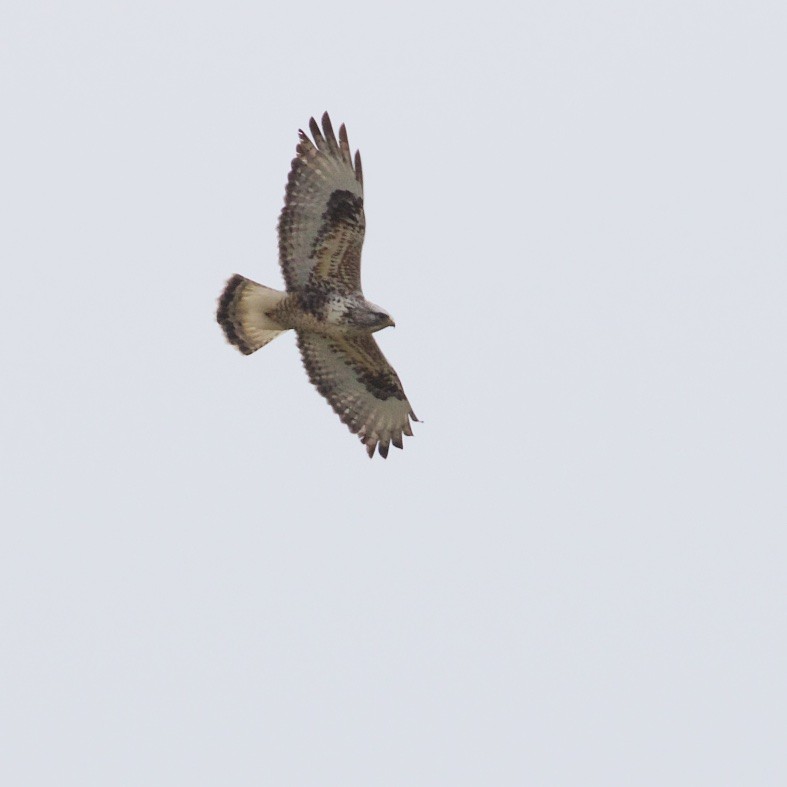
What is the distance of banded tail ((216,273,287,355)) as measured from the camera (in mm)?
13773

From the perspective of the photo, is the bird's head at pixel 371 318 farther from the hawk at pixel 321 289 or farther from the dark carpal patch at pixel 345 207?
the dark carpal patch at pixel 345 207

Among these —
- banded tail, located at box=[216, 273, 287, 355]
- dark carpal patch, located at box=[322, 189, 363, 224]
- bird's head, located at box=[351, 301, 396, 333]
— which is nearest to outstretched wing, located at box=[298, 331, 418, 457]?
banded tail, located at box=[216, 273, 287, 355]

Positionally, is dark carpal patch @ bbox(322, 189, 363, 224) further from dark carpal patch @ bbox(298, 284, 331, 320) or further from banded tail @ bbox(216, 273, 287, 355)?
banded tail @ bbox(216, 273, 287, 355)

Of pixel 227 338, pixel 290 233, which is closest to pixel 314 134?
pixel 290 233

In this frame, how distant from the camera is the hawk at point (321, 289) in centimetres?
1318

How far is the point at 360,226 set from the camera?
13195mm

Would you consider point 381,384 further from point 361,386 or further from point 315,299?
point 315,299

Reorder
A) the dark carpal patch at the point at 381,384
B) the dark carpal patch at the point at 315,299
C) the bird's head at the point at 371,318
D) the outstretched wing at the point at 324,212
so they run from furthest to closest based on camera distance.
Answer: the dark carpal patch at the point at 381,384 < the dark carpal patch at the point at 315,299 < the bird's head at the point at 371,318 < the outstretched wing at the point at 324,212

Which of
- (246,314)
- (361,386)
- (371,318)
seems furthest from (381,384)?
(246,314)

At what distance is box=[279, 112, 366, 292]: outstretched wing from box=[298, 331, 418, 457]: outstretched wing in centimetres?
74

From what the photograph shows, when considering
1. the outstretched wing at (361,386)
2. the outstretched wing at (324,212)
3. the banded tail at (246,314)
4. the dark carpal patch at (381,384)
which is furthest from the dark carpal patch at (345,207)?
the dark carpal patch at (381,384)

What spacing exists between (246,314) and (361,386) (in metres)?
1.17

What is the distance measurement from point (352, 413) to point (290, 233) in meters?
1.85

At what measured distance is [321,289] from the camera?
13.5 m
